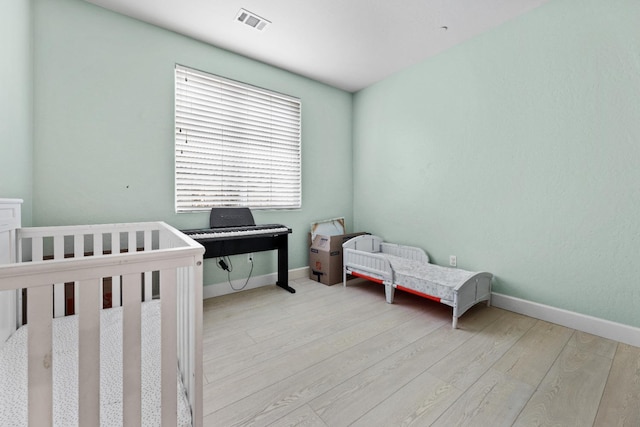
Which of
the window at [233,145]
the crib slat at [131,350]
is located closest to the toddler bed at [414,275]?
the window at [233,145]

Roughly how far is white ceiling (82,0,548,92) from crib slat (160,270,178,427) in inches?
86.3

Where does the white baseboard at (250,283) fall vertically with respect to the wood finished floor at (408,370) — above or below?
above

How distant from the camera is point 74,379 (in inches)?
46.0

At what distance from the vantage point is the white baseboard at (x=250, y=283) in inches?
104

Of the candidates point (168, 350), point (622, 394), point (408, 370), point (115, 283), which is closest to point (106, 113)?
point (115, 283)

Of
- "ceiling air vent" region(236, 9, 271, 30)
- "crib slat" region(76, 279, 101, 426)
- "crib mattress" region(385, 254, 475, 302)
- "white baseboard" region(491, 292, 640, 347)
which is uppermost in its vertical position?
"ceiling air vent" region(236, 9, 271, 30)

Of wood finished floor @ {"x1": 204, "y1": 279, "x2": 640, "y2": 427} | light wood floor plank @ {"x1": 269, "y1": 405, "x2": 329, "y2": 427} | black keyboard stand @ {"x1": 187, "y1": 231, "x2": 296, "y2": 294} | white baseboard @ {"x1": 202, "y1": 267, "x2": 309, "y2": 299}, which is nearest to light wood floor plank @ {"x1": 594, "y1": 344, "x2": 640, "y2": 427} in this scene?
wood finished floor @ {"x1": 204, "y1": 279, "x2": 640, "y2": 427}

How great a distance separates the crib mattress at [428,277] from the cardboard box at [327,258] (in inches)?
25.4

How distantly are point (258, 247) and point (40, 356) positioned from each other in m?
2.06

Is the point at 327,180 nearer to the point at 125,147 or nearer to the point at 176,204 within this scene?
the point at 176,204

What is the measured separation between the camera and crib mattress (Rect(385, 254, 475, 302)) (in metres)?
2.14

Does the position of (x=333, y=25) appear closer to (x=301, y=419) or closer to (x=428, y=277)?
(x=428, y=277)

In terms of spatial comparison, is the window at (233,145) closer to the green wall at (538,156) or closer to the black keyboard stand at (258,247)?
the black keyboard stand at (258,247)

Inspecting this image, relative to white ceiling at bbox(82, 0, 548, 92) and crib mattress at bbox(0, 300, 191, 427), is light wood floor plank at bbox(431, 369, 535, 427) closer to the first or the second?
crib mattress at bbox(0, 300, 191, 427)
